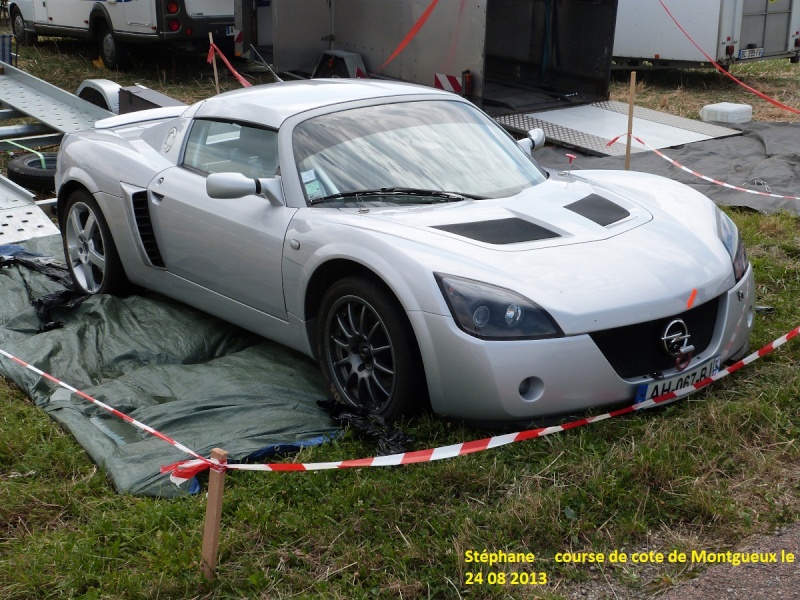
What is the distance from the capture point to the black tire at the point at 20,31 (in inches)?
717

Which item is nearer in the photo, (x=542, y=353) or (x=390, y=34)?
(x=542, y=353)

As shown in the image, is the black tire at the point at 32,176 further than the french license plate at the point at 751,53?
No

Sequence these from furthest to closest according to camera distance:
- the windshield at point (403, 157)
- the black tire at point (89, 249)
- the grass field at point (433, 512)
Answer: the black tire at point (89, 249), the windshield at point (403, 157), the grass field at point (433, 512)

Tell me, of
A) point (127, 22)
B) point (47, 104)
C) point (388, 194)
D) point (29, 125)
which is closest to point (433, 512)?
point (388, 194)

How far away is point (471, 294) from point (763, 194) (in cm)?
496

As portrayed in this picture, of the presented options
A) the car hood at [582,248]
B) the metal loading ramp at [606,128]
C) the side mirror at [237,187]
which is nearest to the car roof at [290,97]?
the side mirror at [237,187]

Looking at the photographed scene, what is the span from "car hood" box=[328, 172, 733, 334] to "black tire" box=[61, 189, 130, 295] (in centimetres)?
216

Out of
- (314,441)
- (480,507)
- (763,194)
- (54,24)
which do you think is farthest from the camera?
(54,24)

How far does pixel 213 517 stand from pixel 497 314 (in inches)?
54.5

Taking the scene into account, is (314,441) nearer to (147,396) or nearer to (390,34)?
(147,396)

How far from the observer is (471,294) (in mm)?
3885

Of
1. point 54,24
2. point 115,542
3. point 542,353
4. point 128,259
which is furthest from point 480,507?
point 54,24

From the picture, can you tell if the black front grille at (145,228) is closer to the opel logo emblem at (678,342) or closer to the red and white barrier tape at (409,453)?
the red and white barrier tape at (409,453)

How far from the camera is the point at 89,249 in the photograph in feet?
20.2
